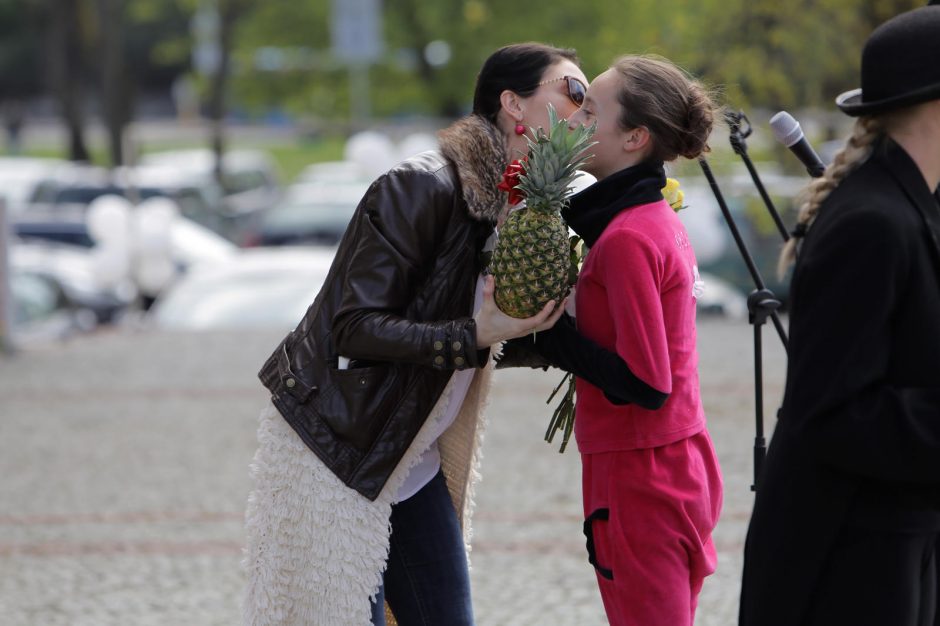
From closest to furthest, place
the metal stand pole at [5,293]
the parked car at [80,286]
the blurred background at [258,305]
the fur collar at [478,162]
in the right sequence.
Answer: the fur collar at [478,162] < the blurred background at [258,305] < the metal stand pole at [5,293] < the parked car at [80,286]

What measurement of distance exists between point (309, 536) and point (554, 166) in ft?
3.35

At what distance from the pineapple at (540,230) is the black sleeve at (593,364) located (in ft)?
0.40

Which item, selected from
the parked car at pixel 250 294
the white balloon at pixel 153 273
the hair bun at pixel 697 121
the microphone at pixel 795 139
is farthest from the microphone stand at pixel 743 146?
the white balloon at pixel 153 273

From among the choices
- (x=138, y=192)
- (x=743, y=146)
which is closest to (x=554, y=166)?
(x=743, y=146)

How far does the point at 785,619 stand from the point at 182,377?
9494 millimetres

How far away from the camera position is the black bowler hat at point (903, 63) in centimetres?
227

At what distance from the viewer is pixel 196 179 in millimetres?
26875

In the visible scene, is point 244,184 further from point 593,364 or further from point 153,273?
point 593,364

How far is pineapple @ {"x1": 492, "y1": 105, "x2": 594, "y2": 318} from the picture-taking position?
2.68 metres

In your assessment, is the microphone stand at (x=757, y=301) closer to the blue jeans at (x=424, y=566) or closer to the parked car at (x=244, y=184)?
the blue jeans at (x=424, y=566)

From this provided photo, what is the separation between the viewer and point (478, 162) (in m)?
2.95

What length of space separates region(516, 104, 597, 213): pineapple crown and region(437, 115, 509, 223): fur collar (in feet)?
0.71

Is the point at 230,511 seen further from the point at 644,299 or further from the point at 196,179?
the point at 196,179

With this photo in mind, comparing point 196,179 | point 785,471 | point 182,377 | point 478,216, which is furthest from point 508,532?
point 196,179
